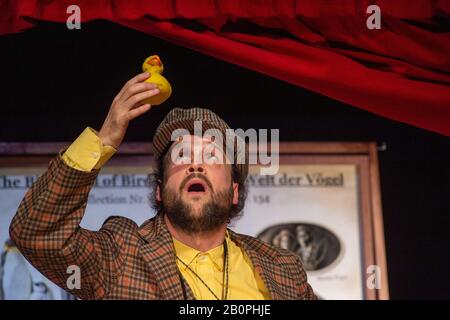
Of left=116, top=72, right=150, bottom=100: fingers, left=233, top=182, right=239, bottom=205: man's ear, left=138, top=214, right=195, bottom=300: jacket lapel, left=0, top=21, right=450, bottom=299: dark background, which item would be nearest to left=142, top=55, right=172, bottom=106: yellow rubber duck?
left=116, top=72, right=150, bottom=100: fingers

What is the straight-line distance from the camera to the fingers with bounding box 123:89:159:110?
5.68 feet

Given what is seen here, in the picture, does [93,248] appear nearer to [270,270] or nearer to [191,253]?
[191,253]

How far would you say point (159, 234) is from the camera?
6.28 feet

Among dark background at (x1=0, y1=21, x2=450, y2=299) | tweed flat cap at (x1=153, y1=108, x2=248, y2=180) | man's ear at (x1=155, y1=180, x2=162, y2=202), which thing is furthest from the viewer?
dark background at (x1=0, y1=21, x2=450, y2=299)

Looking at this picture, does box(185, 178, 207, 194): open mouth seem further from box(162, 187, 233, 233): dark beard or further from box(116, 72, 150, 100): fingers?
box(116, 72, 150, 100): fingers

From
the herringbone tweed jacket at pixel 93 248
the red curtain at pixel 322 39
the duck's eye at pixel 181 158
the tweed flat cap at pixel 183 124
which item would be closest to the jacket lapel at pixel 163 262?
the herringbone tweed jacket at pixel 93 248

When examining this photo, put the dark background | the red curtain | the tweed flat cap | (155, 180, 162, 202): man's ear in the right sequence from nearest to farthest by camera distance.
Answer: the red curtain
the tweed flat cap
(155, 180, 162, 202): man's ear
the dark background

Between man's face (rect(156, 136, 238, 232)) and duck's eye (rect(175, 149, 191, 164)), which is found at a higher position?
duck's eye (rect(175, 149, 191, 164))

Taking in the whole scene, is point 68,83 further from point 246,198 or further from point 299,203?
point 299,203

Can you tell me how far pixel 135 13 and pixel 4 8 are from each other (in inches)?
14.5

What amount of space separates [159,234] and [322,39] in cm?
70

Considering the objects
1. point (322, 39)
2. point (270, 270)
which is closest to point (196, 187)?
point (270, 270)

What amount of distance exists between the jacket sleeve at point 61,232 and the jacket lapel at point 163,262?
88 mm

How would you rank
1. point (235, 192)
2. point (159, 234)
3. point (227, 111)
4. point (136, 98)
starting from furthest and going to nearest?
point (227, 111) → point (235, 192) → point (159, 234) → point (136, 98)
